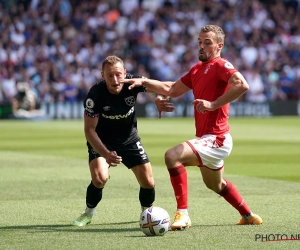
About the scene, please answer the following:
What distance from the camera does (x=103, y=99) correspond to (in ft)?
28.6

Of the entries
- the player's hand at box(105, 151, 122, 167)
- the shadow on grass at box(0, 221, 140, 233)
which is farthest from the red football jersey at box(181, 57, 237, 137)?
the shadow on grass at box(0, 221, 140, 233)

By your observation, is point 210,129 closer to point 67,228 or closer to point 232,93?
point 232,93

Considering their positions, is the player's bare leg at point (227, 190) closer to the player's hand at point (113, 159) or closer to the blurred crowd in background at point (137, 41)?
the player's hand at point (113, 159)

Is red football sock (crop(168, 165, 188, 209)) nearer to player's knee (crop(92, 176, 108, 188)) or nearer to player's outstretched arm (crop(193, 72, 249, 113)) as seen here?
player's outstretched arm (crop(193, 72, 249, 113))

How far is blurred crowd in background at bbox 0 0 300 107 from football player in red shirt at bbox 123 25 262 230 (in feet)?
78.9

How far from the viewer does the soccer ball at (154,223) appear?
7748mm

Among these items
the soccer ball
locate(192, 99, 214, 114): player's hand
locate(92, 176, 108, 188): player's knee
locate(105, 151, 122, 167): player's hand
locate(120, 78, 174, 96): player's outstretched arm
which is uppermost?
locate(120, 78, 174, 96): player's outstretched arm

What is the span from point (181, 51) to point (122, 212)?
86.5 feet

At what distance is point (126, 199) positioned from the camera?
10.8 meters

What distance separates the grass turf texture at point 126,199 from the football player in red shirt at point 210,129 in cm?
33

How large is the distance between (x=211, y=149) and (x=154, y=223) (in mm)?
1080

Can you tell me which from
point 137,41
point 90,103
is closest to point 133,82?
point 90,103

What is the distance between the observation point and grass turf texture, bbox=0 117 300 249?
7.52 meters

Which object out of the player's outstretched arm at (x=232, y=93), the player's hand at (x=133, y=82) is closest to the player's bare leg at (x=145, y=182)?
the player's hand at (x=133, y=82)
